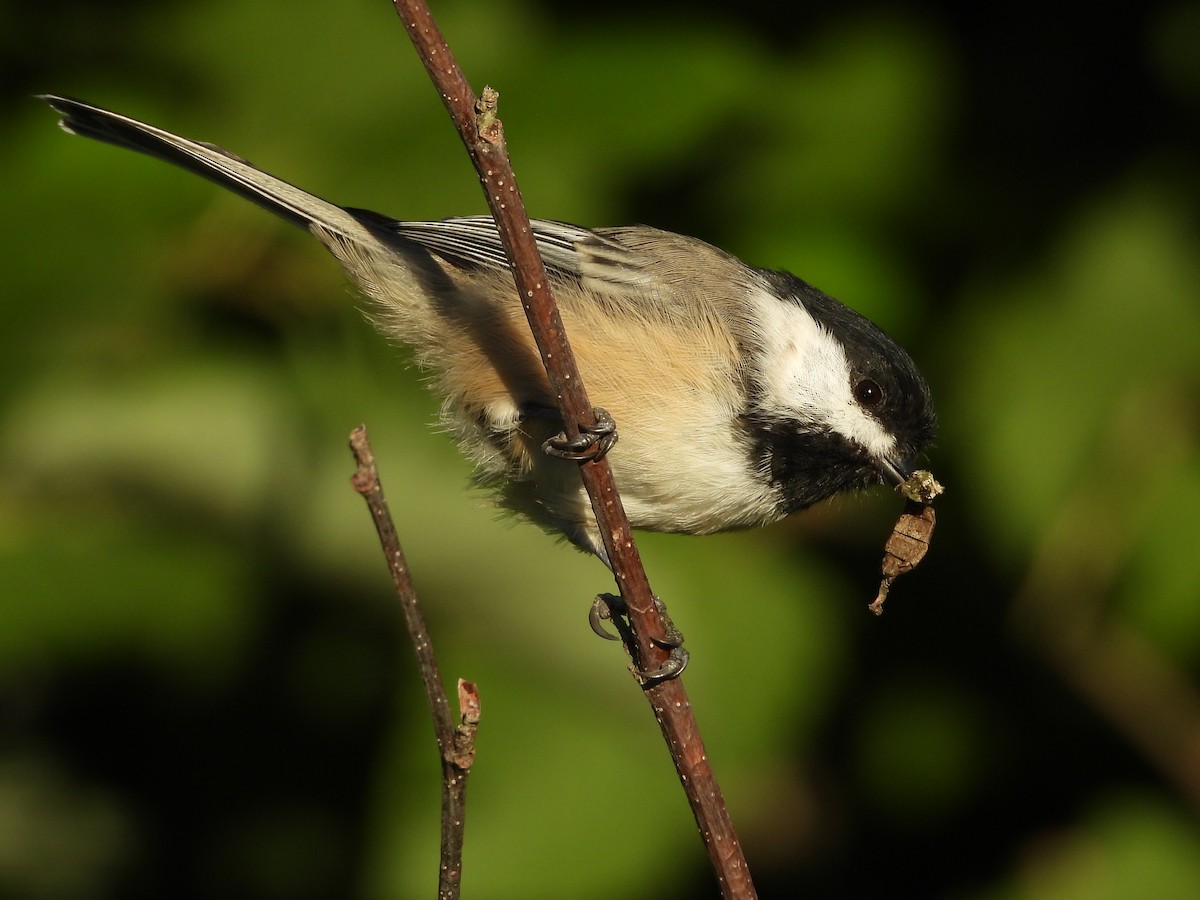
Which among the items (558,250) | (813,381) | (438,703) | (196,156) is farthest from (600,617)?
(196,156)

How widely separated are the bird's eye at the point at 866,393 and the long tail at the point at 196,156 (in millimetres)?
1104

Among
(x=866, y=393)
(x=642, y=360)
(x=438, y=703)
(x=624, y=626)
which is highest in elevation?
(x=642, y=360)

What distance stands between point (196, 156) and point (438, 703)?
50.5 inches

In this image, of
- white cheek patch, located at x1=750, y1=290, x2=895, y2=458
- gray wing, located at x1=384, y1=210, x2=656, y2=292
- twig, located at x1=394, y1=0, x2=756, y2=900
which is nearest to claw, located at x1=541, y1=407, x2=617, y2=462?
twig, located at x1=394, y1=0, x2=756, y2=900

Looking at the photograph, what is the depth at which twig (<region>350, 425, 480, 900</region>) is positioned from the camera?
1529 mm

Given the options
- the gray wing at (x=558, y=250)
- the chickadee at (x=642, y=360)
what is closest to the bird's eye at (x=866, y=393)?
the chickadee at (x=642, y=360)

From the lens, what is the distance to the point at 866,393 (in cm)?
261

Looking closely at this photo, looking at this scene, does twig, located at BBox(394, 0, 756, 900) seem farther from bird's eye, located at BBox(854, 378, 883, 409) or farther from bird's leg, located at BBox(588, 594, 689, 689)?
bird's eye, located at BBox(854, 378, 883, 409)

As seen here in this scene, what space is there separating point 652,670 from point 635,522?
26.4 inches

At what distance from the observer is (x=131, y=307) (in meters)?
2.36

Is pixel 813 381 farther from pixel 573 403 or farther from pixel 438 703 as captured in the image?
pixel 438 703

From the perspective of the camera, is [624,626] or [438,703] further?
[624,626]

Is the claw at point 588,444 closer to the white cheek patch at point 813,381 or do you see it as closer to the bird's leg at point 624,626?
the bird's leg at point 624,626

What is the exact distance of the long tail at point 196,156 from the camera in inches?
91.0
